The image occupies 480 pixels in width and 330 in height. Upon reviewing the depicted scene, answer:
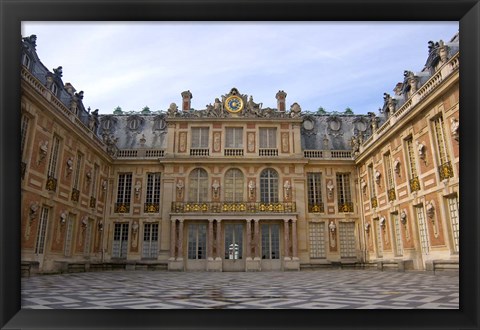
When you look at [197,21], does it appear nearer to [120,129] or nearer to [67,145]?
[67,145]

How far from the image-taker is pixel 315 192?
2516 cm

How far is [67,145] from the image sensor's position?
17.0 meters

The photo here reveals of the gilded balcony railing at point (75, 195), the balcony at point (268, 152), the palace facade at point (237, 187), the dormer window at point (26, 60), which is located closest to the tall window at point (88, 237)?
the palace facade at point (237, 187)

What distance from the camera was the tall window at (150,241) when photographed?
24.0 m

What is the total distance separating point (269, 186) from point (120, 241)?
1040 centimetres

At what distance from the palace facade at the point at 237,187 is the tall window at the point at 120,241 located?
7 centimetres

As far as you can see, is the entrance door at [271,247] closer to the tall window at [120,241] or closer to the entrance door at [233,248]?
the entrance door at [233,248]

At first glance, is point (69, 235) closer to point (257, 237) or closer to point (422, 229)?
point (257, 237)

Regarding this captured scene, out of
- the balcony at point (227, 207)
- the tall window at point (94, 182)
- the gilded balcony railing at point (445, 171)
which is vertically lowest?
the balcony at point (227, 207)

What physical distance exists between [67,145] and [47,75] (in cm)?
317
